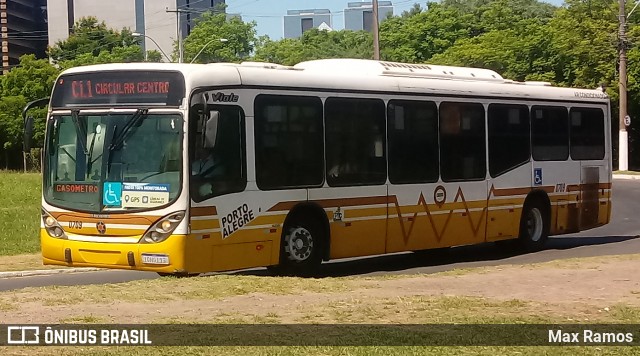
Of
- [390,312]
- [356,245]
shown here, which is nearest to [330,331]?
[390,312]

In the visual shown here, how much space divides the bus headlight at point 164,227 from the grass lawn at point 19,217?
10.7 meters

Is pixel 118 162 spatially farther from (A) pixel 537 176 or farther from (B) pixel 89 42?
(B) pixel 89 42

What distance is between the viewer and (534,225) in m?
21.6

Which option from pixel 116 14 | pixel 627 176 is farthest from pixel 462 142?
pixel 116 14

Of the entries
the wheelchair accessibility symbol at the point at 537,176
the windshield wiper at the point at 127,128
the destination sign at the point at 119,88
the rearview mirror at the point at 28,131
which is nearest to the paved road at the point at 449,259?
the wheelchair accessibility symbol at the point at 537,176

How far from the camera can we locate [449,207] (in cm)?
1902

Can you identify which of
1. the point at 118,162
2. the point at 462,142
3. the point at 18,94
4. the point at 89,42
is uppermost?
the point at 89,42

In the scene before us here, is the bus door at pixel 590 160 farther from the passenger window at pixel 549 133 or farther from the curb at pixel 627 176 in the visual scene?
the curb at pixel 627 176

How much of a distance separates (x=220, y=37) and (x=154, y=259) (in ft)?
318

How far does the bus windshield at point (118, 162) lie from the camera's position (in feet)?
47.4

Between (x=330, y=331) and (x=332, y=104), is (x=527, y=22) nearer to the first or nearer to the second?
(x=332, y=104)

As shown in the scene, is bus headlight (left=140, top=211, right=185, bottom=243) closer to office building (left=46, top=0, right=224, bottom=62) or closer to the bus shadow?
the bus shadow

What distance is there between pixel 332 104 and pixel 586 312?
6.89 metres

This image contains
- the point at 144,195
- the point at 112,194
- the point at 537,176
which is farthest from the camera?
the point at 537,176
